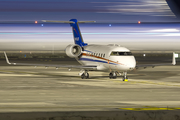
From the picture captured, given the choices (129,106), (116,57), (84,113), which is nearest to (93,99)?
(129,106)

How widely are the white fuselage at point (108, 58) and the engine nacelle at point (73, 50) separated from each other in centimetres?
55

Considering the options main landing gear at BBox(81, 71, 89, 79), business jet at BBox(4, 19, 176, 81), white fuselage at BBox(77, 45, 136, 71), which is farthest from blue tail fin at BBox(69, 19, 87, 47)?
main landing gear at BBox(81, 71, 89, 79)

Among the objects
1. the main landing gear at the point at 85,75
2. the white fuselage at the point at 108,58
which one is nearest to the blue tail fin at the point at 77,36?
the white fuselage at the point at 108,58

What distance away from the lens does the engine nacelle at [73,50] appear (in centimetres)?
3459

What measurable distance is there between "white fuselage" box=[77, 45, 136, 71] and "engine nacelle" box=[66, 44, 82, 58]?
1.79ft

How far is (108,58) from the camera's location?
3152 centimetres

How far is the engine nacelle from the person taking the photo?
34.6m

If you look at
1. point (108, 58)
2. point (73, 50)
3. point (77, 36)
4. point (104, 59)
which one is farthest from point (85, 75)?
point (77, 36)

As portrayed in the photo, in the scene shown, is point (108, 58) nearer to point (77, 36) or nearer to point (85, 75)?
point (85, 75)

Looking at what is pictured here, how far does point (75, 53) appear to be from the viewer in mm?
35594

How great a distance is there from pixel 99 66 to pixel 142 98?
14772 millimetres

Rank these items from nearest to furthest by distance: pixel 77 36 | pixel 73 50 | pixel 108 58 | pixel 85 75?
pixel 108 58 < pixel 85 75 < pixel 73 50 < pixel 77 36

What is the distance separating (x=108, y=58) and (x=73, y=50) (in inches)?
206

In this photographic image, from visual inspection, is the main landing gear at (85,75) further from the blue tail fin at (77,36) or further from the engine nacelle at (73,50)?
the blue tail fin at (77,36)
